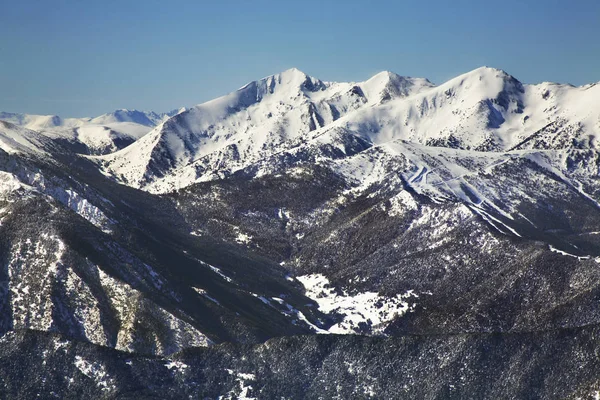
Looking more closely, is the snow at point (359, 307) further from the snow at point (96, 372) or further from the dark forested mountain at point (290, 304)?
the snow at point (96, 372)

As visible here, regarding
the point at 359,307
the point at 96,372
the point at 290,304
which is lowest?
the point at 96,372

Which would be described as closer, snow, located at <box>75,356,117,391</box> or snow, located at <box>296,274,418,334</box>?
snow, located at <box>75,356,117,391</box>

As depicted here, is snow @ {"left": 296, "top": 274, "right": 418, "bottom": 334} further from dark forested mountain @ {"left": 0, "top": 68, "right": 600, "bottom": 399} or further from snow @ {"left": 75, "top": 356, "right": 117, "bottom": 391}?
snow @ {"left": 75, "top": 356, "right": 117, "bottom": 391}

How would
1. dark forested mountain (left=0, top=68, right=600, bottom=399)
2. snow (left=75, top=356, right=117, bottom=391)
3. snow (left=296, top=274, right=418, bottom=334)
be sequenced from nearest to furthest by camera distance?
1. snow (left=75, top=356, right=117, bottom=391)
2. dark forested mountain (left=0, top=68, right=600, bottom=399)
3. snow (left=296, top=274, right=418, bottom=334)

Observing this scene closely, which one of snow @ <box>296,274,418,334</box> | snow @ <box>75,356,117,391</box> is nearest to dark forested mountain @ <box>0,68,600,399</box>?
snow @ <box>75,356,117,391</box>

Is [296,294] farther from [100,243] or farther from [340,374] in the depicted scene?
[340,374]

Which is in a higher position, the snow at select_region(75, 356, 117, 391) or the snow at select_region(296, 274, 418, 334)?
the snow at select_region(296, 274, 418, 334)

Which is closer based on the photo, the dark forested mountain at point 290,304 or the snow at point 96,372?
the snow at point 96,372

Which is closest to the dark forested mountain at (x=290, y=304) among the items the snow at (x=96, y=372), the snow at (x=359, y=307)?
the snow at (x=96, y=372)

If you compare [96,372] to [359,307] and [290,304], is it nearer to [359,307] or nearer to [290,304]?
[290,304]

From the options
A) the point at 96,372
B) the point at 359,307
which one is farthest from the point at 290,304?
the point at 96,372

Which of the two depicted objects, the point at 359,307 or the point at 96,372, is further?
the point at 359,307
